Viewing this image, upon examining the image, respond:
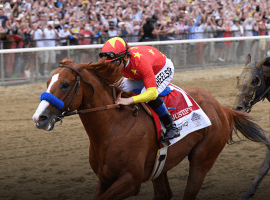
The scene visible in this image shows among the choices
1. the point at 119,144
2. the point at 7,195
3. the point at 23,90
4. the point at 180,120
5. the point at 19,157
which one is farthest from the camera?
the point at 23,90

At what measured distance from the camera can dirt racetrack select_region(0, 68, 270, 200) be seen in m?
4.21

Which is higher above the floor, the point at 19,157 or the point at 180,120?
the point at 180,120

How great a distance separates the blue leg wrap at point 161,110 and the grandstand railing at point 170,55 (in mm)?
5416

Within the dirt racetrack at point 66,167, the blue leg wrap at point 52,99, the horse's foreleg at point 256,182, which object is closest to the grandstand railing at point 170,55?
the dirt racetrack at point 66,167

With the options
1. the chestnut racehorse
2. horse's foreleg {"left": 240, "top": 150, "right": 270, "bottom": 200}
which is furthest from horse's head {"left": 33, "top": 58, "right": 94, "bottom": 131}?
horse's foreleg {"left": 240, "top": 150, "right": 270, "bottom": 200}

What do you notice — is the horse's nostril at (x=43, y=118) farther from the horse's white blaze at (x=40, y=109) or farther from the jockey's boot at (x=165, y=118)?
the jockey's boot at (x=165, y=118)

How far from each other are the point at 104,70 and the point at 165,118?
712 millimetres

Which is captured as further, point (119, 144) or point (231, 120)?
point (231, 120)

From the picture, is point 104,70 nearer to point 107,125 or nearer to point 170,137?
point 107,125

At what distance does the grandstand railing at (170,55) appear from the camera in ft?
27.1

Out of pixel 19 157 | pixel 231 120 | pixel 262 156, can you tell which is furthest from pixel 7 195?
pixel 262 156

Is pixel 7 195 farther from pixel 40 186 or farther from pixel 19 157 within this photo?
pixel 19 157

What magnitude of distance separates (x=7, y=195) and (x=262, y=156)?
337cm

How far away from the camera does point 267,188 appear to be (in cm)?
438
